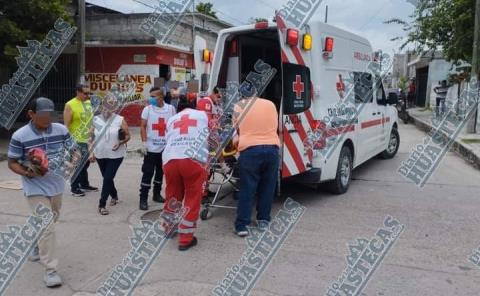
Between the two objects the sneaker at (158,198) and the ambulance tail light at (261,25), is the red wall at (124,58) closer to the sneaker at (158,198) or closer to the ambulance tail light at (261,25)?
the sneaker at (158,198)

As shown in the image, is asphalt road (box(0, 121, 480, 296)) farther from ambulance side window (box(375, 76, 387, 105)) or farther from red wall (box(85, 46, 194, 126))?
red wall (box(85, 46, 194, 126))

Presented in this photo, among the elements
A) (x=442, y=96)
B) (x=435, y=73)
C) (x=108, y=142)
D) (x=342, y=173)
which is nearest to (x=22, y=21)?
(x=108, y=142)

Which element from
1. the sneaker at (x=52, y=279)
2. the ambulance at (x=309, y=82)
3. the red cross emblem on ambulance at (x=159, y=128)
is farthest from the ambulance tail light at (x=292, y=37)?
the sneaker at (x=52, y=279)

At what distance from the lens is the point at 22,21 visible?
11.1 m

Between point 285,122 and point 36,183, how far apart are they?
297cm

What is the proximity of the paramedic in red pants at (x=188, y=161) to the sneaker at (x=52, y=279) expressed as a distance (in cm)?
125

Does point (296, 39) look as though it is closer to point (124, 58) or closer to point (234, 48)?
point (234, 48)

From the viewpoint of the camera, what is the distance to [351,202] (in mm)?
6539

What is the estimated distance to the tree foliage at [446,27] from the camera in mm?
15000

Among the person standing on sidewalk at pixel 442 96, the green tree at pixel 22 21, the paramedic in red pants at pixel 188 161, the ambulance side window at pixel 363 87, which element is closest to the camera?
the paramedic in red pants at pixel 188 161

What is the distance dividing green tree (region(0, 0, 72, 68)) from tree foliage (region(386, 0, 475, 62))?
12.2m

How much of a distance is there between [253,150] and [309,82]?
1.43 meters

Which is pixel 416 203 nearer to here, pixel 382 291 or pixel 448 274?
pixel 448 274

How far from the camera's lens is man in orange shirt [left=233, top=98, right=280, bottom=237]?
502 centimetres
